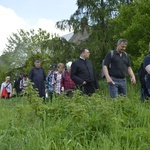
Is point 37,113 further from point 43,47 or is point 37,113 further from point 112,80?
point 43,47

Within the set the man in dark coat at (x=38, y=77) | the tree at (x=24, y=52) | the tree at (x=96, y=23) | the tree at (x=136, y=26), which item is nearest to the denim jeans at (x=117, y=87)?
the man in dark coat at (x=38, y=77)

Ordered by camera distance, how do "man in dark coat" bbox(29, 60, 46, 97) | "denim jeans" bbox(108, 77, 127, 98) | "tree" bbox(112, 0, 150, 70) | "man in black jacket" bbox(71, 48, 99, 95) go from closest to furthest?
"denim jeans" bbox(108, 77, 127, 98)
"man in black jacket" bbox(71, 48, 99, 95)
"man in dark coat" bbox(29, 60, 46, 97)
"tree" bbox(112, 0, 150, 70)

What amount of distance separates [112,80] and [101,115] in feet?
9.23

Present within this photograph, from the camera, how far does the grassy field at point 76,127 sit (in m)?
3.74

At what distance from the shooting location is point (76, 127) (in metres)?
4.27

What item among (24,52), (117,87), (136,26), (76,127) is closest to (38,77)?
(117,87)

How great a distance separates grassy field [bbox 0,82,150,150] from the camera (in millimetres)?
3738

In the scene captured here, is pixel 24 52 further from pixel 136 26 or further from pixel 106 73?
pixel 106 73

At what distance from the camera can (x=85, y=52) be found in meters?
7.62

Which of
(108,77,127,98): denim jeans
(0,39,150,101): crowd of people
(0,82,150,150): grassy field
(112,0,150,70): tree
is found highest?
(112,0,150,70): tree

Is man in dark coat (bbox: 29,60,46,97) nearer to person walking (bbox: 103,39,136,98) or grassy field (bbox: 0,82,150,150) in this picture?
person walking (bbox: 103,39,136,98)

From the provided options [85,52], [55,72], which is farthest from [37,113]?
[55,72]

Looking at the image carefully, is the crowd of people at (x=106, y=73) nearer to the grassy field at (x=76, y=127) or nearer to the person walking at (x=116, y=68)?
the person walking at (x=116, y=68)

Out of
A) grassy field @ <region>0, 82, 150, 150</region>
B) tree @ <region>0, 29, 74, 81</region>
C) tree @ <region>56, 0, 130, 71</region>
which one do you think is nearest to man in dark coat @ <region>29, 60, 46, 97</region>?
grassy field @ <region>0, 82, 150, 150</region>
